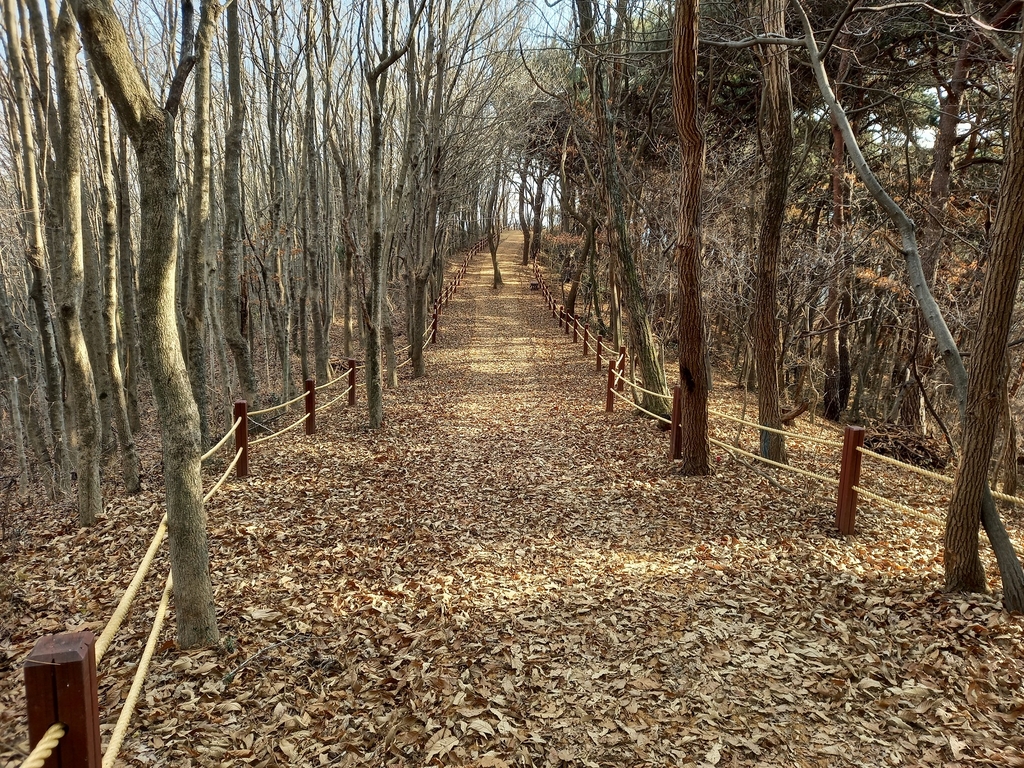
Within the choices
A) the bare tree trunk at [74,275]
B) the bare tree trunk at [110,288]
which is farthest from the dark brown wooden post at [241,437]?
the bare tree trunk at [110,288]

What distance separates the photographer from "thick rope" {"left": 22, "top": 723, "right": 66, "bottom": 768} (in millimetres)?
1893

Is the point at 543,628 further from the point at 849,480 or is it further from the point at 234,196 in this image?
the point at 234,196

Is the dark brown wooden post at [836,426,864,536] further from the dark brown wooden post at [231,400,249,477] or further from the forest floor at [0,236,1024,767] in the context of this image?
the dark brown wooden post at [231,400,249,477]

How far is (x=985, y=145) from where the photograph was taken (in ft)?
38.8

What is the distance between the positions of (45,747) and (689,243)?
738cm

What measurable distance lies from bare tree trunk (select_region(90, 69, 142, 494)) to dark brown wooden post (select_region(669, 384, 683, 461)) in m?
7.62

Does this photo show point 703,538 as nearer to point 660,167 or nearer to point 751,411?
point 751,411

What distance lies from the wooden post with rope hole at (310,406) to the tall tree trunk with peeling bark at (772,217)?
680 centimetres

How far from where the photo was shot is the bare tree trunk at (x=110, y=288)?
7656 mm

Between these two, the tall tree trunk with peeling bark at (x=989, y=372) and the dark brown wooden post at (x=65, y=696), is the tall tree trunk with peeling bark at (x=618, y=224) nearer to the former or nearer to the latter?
the tall tree trunk with peeling bark at (x=989, y=372)

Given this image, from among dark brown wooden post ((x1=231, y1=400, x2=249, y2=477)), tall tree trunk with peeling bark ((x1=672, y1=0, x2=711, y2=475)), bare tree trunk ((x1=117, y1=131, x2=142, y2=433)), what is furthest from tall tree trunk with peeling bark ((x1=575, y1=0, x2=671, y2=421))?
bare tree trunk ((x1=117, y1=131, x2=142, y2=433))

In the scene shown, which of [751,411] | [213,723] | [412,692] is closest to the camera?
[213,723]

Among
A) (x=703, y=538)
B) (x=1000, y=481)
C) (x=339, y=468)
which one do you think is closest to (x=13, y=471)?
(x=339, y=468)

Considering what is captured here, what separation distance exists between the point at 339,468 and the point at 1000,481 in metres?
10.3
